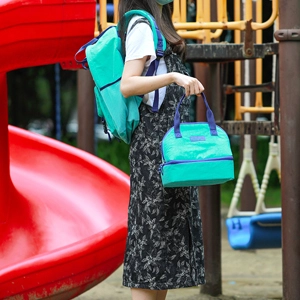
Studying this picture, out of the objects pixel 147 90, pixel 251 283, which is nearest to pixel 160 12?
pixel 147 90

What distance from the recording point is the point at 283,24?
308 cm

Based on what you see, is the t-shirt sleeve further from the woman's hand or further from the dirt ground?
the dirt ground

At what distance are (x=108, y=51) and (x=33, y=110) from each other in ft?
38.1

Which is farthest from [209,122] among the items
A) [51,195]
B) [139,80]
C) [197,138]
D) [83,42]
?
[51,195]

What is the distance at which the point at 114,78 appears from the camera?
100 inches

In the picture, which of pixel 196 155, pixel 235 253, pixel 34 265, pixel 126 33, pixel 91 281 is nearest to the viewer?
pixel 196 155

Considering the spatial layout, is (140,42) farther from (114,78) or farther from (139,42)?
(114,78)

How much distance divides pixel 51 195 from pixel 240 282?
134cm

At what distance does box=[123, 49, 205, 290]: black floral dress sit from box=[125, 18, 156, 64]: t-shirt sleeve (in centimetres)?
13

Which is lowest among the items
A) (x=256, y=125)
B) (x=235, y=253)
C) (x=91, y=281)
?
(x=235, y=253)

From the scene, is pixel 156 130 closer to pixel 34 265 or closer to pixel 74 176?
pixel 34 265

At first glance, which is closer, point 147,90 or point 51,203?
point 147,90

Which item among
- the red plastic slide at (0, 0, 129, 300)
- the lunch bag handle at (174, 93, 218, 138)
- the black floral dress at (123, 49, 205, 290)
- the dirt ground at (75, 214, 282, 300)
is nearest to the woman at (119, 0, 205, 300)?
the black floral dress at (123, 49, 205, 290)

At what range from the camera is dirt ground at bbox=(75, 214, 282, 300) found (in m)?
4.11
